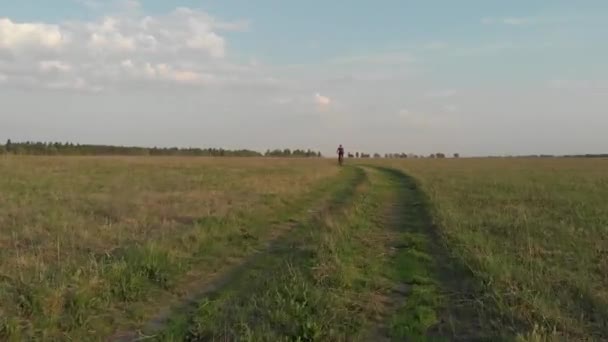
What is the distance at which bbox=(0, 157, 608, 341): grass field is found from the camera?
6.58m

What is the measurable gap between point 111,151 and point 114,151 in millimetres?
1640

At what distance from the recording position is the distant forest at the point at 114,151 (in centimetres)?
10725

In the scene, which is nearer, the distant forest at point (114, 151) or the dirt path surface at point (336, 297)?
the dirt path surface at point (336, 297)

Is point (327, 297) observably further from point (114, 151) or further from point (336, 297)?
point (114, 151)

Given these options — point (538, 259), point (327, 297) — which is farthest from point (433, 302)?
point (538, 259)

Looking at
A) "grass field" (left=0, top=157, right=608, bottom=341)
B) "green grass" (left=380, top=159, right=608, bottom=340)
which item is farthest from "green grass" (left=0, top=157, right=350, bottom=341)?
"green grass" (left=380, top=159, right=608, bottom=340)

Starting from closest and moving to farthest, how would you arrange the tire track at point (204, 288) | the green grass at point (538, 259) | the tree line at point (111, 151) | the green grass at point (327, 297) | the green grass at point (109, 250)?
the green grass at point (327, 297) → the tire track at point (204, 288) → the green grass at point (538, 259) → the green grass at point (109, 250) → the tree line at point (111, 151)

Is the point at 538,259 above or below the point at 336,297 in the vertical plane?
above

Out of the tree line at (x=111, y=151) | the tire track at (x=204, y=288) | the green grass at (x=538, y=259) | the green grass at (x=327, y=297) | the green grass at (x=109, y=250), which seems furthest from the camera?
the tree line at (x=111, y=151)

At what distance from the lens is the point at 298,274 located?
8617 mm

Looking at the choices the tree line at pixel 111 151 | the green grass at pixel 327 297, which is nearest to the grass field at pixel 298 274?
the green grass at pixel 327 297

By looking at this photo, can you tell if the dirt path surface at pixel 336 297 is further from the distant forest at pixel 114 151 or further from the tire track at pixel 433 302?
the distant forest at pixel 114 151

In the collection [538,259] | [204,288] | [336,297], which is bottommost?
[204,288]

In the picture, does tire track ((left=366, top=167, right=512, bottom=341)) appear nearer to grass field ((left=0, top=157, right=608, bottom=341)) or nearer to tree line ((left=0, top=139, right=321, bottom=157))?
grass field ((left=0, top=157, right=608, bottom=341))
